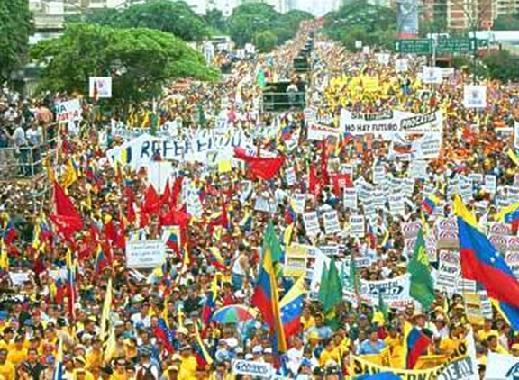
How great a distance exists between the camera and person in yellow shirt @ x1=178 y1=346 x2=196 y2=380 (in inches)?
555

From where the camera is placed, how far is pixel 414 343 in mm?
14336

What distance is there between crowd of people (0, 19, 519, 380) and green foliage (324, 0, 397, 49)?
9421cm

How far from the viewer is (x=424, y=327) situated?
14680mm

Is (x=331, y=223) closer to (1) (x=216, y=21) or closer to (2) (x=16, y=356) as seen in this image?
(2) (x=16, y=356)

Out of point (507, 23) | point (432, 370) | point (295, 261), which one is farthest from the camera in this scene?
point (507, 23)

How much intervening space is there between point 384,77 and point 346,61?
108 feet

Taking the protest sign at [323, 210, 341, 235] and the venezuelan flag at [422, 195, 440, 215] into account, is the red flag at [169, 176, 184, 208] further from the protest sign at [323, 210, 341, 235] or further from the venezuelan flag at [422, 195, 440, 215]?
the venezuelan flag at [422, 195, 440, 215]

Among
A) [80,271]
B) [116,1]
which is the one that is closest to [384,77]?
[80,271]

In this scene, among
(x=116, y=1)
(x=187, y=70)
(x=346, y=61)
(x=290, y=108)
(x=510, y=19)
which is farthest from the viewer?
(x=116, y=1)

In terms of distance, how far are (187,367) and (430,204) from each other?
9.74 meters

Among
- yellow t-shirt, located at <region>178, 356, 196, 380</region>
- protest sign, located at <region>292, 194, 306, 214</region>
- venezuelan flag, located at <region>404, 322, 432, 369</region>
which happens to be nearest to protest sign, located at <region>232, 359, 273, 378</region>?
yellow t-shirt, located at <region>178, 356, 196, 380</region>

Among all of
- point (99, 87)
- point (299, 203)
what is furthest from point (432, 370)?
point (99, 87)

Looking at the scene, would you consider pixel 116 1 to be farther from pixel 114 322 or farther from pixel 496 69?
pixel 114 322

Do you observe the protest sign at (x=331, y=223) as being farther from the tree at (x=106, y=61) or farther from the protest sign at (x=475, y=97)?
the tree at (x=106, y=61)
